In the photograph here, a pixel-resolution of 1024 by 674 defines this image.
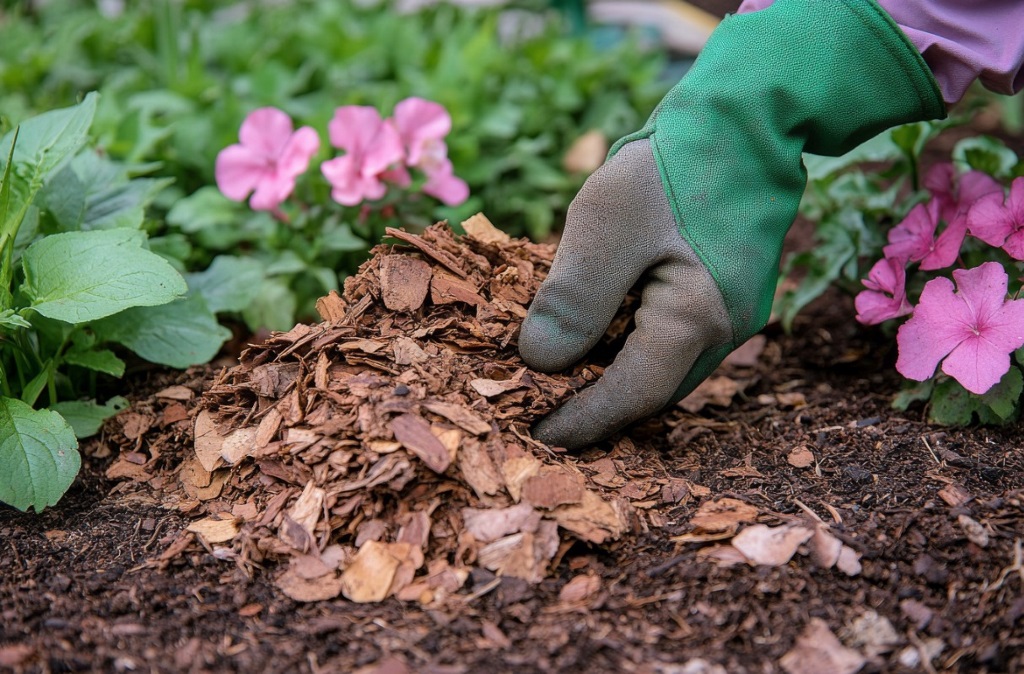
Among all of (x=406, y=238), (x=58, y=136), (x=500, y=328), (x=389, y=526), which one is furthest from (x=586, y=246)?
(x=58, y=136)

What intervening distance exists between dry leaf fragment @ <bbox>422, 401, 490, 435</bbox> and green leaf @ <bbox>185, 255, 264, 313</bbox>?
83 centimetres

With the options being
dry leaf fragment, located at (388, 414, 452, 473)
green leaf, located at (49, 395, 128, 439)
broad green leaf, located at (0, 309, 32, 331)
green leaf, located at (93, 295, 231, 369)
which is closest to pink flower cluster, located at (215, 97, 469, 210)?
green leaf, located at (93, 295, 231, 369)

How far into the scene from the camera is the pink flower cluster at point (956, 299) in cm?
175

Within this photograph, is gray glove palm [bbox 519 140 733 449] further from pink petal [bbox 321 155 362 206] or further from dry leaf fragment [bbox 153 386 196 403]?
pink petal [bbox 321 155 362 206]

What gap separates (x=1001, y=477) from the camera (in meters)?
1.70

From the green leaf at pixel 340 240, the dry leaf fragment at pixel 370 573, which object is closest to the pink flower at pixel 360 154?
the green leaf at pixel 340 240

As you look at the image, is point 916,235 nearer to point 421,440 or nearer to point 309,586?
point 421,440

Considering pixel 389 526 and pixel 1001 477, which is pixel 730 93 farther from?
pixel 389 526

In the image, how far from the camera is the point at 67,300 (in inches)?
69.1

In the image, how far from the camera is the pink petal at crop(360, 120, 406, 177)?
2508mm

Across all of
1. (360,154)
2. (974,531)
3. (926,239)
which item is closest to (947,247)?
(926,239)

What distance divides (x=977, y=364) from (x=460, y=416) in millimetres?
993

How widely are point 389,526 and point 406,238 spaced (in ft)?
1.93

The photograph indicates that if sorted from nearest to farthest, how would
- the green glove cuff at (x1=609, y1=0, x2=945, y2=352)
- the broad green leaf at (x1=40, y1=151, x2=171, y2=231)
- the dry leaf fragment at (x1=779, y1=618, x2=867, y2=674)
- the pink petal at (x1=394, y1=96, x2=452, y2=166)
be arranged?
the dry leaf fragment at (x1=779, y1=618, x2=867, y2=674) → the green glove cuff at (x1=609, y1=0, x2=945, y2=352) → the broad green leaf at (x1=40, y1=151, x2=171, y2=231) → the pink petal at (x1=394, y1=96, x2=452, y2=166)
